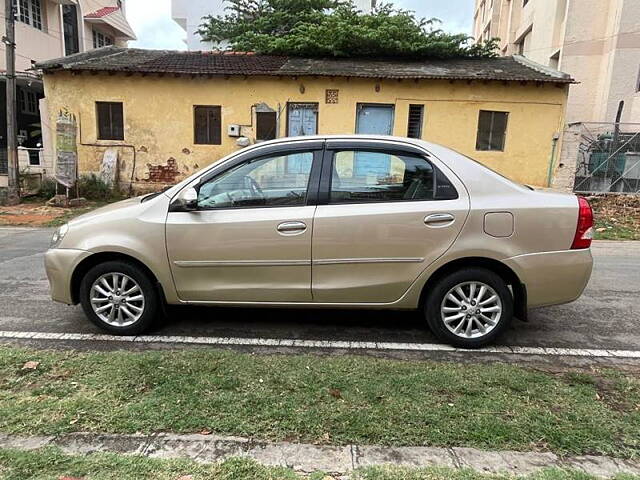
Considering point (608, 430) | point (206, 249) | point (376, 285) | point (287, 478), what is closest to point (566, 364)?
point (608, 430)

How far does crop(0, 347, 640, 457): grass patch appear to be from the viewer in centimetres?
261

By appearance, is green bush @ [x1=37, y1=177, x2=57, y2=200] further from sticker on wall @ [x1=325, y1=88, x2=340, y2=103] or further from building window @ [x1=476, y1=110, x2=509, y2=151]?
building window @ [x1=476, y1=110, x2=509, y2=151]

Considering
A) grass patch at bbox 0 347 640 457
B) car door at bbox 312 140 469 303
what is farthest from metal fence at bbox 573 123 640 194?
grass patch at bbox 0 347 640 457

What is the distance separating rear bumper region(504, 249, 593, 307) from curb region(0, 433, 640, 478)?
1.55m

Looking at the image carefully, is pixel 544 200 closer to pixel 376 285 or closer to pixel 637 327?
pixel 376 285

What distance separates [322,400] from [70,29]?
96.5ft

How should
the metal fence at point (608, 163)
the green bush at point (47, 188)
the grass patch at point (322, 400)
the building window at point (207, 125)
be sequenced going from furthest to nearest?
the building window at point (207, 125) < the green bush at point (47, 188) < the metal fence at point (608, 163) < the grass patch at point (322, 400)

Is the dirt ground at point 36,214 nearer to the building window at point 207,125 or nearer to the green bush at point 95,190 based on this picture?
the green bush at point 95,190

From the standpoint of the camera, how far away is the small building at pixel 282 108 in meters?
13.8

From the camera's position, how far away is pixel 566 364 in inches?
144

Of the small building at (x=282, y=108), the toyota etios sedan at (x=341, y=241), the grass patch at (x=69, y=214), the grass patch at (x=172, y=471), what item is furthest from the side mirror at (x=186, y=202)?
the small building at (x=282, y=108)

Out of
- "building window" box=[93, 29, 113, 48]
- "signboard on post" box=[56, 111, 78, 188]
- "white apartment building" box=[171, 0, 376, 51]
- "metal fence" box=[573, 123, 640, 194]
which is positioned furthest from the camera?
"white apartment building" box=[171, 0, 376, 51]

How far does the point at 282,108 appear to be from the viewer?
14.2 metres

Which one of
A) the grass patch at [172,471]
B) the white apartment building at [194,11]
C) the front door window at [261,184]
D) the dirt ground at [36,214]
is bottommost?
the dirt ground at [36,214]
